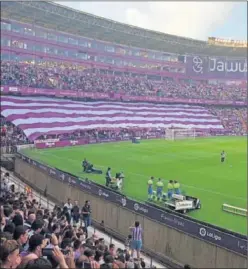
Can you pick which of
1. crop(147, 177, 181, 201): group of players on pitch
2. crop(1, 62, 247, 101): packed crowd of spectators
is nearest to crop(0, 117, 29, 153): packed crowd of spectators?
crop(1, 62, 247, 101): packed crowd of spectators

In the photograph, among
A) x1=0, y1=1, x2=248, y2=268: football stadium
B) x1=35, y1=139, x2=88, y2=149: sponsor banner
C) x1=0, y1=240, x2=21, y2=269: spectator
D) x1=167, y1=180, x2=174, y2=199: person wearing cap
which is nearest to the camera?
x1=0, y1=240, x2=21, y2=269: spectator

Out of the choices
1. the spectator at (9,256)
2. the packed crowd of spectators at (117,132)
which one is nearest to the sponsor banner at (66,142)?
the packed crowd of spectators at (117,132)

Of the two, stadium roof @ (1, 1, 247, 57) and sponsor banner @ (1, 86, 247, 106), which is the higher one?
stadium roof @ (1, 1, 247, 57)

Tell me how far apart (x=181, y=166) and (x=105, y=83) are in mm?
36883

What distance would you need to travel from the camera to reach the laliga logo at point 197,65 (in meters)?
82.0

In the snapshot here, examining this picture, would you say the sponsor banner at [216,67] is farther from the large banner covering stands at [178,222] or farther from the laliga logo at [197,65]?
the large banner covering stands at [178,222]

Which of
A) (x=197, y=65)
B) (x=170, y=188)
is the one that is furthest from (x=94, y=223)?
(x=197, y=65)

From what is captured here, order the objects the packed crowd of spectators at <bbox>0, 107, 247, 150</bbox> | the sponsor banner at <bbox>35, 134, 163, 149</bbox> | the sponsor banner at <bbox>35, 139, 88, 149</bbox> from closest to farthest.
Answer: the packed crowd of spectators at <bbox>0, 107, 247, 150</bbox> < the sponsor banner at <bbox>35, 139, 88, 149</bbox> < the sponsor banner at <bbox>35, 134, 163, 149</bbox>

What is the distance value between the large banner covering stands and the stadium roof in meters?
38.5

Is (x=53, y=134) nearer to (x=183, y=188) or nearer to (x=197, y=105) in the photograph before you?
(x=183, y=188)

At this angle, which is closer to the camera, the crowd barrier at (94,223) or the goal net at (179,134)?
the crowd barrier at (94,223)

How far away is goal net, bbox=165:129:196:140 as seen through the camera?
189ft

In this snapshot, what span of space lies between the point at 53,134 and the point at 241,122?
41.5m

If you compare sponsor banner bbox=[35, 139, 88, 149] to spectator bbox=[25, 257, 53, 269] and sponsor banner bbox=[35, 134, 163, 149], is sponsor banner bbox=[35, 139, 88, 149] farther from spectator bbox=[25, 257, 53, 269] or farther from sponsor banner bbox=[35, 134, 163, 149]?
spectator bbox=[25, 257, 53, 269]
